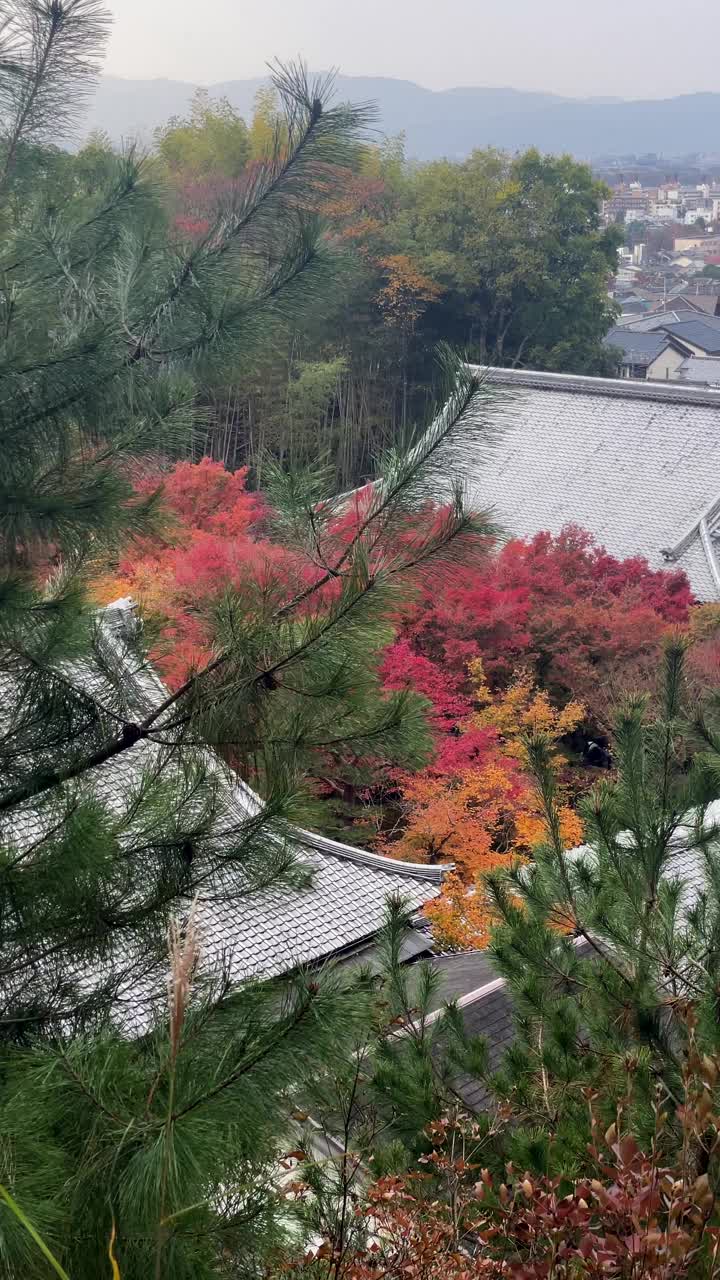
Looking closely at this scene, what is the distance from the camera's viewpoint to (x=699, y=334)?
4197cm

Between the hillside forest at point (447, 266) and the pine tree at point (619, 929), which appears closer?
the pine tree at point (619, 929)

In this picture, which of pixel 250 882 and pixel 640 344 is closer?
pixel 250 882

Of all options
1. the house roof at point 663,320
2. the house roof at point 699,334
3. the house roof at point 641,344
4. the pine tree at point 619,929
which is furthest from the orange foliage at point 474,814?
the house roof at point 663,320

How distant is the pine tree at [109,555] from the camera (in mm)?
3062

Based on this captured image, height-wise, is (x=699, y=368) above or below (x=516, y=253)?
below

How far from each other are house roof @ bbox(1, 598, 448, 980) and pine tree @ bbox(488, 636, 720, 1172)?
0.55 metres

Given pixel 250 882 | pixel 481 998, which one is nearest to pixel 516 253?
pixel 481 998

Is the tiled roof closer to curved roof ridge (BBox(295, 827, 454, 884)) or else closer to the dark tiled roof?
the dark tiled roof

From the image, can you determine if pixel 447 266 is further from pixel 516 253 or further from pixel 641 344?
pixel 641 344

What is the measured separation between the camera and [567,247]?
87.4ft

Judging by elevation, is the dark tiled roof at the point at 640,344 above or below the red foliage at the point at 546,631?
above

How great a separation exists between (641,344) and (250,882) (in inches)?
1637

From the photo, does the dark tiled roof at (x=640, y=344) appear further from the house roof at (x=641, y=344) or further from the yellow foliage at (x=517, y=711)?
the yellow foliage at (x=517, y=711)

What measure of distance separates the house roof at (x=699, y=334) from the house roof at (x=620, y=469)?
2302 centimetres
